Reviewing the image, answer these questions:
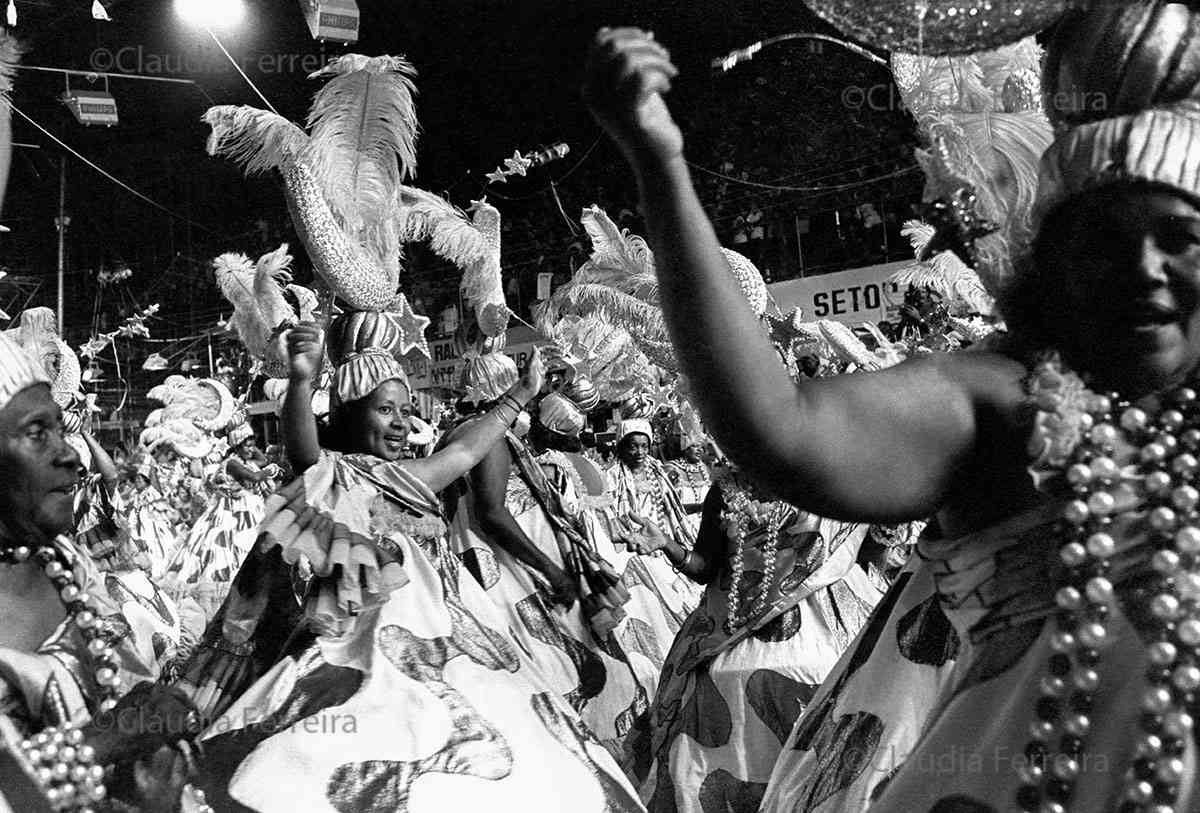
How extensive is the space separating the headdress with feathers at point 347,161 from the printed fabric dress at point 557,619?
3.92 feet

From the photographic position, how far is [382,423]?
165 inches

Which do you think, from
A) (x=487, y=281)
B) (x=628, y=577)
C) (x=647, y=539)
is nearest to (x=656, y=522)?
(x=628, y=577)

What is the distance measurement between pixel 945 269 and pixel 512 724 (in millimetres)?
2515

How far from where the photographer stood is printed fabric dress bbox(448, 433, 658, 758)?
537 cm

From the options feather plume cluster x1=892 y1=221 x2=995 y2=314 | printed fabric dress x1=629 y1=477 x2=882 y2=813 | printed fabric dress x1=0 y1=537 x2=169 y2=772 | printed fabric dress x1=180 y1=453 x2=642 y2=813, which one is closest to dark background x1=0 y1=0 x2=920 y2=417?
feather plume cluster x1=892 y1=221 x2=995 y2=314

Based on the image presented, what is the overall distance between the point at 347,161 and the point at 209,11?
17.5 feet

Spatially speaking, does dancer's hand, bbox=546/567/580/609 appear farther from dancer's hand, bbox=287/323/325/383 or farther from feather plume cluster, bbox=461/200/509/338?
dancer's hand, bbox=287/323/325/383

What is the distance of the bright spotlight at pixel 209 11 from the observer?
922 centimetres

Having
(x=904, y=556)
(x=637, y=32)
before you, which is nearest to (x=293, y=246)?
(x=904, y=556)

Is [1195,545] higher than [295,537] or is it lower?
higher

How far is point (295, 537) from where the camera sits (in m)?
3.64

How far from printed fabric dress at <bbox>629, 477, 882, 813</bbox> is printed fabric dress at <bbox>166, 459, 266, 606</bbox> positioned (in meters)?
4.65

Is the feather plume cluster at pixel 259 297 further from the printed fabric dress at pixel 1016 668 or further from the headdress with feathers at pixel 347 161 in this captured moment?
the printed fabric dress at pixel 1016 668

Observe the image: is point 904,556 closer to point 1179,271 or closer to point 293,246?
point 1179,271
